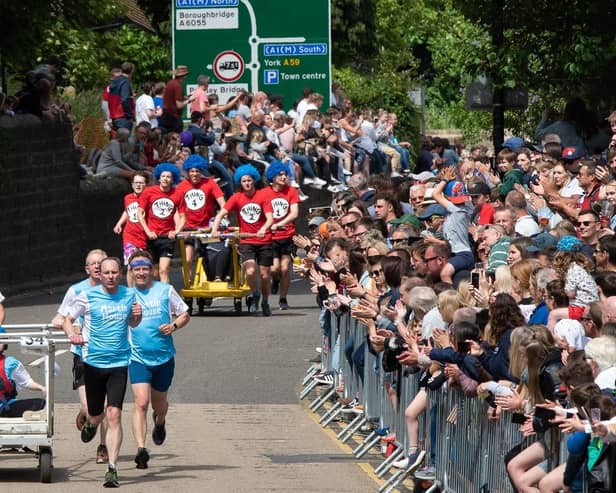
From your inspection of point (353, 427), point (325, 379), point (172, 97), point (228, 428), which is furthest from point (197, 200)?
point (353, 427)

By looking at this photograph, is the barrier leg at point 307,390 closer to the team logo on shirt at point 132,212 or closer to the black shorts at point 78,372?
the black shorts at point 78,372

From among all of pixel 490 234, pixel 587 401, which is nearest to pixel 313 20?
pixel 490 234

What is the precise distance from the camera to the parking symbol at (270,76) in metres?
38.0

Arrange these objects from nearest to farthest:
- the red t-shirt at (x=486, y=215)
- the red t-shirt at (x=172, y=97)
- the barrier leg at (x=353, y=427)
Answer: the barrier leg at (x=353, y=427), the red t-shirt at (x=486, y=215), the red t-shirt at (x=172, y=97)

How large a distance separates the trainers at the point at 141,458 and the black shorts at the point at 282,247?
10182mm

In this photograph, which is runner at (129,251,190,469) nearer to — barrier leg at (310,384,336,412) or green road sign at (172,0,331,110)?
barrier leg at (310,384,336,412)

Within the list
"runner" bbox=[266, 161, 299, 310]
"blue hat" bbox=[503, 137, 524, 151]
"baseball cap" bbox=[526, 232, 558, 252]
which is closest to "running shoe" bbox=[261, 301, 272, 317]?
"runner" bbox=[266, 161, 299, 310]

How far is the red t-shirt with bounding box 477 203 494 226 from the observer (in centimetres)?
1769

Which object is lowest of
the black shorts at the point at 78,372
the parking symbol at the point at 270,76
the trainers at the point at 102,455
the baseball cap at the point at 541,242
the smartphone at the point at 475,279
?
the trainers at the point at 102,455

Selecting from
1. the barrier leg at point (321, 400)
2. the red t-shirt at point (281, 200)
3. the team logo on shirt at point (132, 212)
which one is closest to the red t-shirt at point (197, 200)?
the team logo on shirt at point (132, 212)

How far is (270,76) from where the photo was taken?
1497 inches

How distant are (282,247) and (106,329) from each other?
35.3ft

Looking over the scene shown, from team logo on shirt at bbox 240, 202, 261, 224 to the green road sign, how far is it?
12.9 meters

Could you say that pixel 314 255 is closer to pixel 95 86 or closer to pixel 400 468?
pixel 400 468
